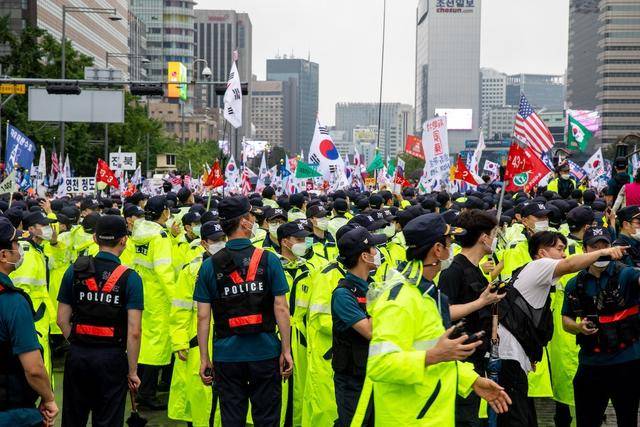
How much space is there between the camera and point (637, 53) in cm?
16388

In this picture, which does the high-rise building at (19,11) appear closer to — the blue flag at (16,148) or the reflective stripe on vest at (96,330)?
the blue flag at (16,148)

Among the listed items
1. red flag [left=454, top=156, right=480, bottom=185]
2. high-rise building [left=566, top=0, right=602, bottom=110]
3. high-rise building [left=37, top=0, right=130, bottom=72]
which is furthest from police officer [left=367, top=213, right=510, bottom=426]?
high-rise building [left=566, top=0, right=602, bottom=110]

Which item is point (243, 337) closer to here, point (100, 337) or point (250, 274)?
point (250, 274)

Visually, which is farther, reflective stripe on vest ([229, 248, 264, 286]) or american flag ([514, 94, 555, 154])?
american flag ([514, 94, 555, 154])

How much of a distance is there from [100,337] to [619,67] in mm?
168468

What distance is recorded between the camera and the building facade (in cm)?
16312

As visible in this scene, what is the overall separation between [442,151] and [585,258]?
1721cm

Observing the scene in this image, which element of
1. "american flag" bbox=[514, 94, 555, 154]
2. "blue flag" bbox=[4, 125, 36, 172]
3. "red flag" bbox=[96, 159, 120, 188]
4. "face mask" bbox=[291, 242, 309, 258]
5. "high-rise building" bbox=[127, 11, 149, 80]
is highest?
"high-rise building" bbox=[127, 11, 149, 80]

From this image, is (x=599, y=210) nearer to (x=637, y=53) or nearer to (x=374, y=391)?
(x=374, y=391)

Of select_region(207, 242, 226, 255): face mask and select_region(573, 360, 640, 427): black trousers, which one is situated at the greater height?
select_region(207, 242, 226, 255): face mask

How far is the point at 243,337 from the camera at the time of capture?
7.04 m

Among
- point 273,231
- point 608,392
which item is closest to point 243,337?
point 608,392

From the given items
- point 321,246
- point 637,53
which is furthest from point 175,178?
point 637,53

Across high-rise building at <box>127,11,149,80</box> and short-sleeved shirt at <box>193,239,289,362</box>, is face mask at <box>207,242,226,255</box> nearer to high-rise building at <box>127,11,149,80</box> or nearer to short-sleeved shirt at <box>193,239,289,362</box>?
short-sleeved shirt at <box>193,239,289,362</box>
